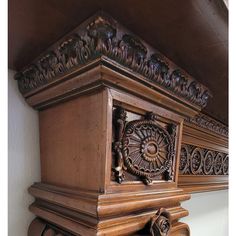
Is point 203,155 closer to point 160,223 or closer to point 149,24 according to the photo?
point 160,223

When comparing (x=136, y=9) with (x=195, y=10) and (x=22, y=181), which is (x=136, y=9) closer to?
(x=195, y=10)

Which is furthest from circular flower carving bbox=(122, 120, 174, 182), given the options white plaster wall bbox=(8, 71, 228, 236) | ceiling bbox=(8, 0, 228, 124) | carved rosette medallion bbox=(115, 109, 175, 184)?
white plaster wall bbox=(8, 71, 228, 236)

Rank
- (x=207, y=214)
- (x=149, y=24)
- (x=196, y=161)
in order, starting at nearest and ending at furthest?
(x=149, y=24), (x=196, y=161), (x=207, y=214)

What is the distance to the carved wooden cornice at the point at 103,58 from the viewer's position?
0.31 meters

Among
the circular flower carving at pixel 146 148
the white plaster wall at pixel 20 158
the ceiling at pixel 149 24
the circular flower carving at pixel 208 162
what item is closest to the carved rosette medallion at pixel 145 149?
the circular flower carving at pixel 146 148

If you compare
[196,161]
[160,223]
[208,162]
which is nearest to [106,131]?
[160,223]

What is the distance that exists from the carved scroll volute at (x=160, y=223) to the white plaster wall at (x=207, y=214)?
488 mm

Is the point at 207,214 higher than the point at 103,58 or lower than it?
lower

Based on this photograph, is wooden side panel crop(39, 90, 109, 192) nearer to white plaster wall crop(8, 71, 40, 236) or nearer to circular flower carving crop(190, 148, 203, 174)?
white plaster wall crop(8, 71, 40, 236)

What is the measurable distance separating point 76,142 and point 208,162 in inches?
27.7

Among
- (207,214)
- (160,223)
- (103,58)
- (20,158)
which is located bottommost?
(207,214)

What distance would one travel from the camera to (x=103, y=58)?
0.32m
